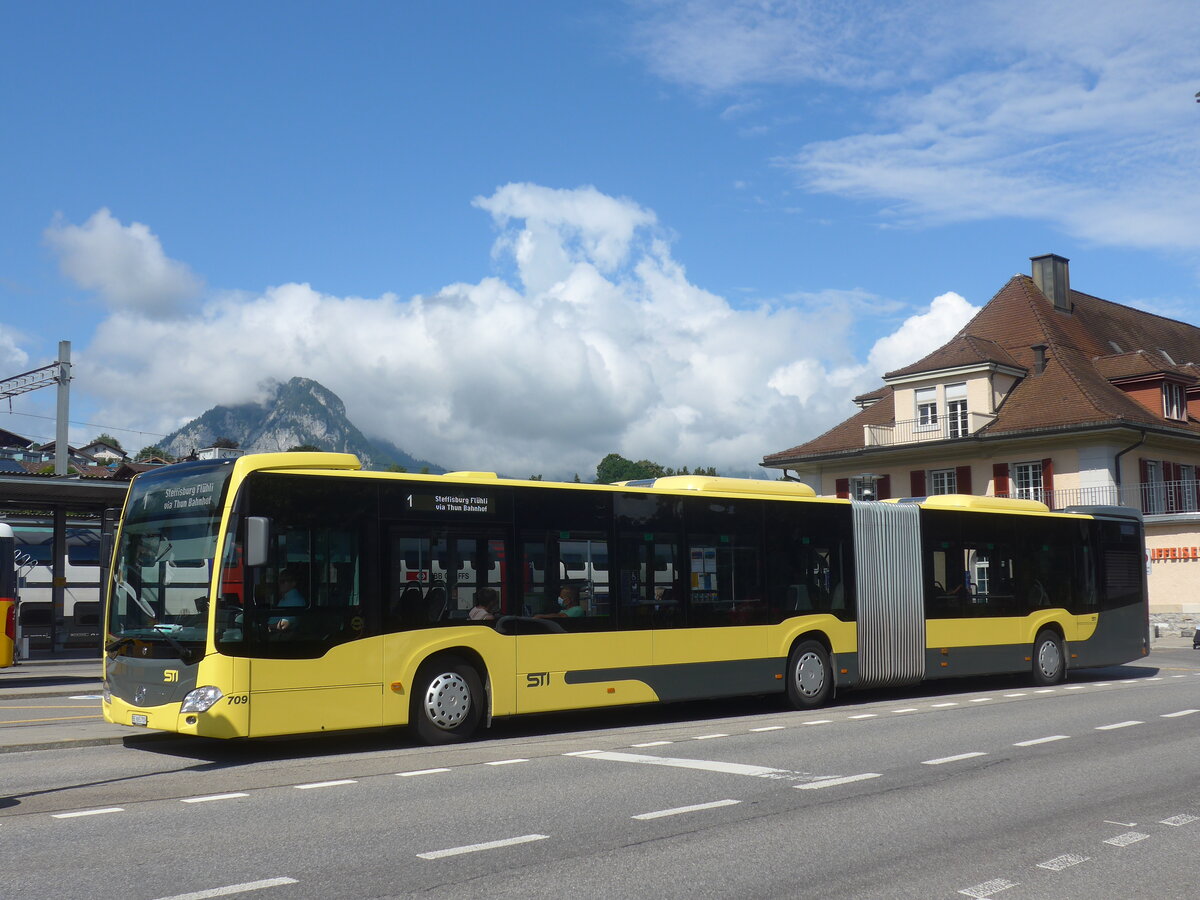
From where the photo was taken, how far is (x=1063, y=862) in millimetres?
7191

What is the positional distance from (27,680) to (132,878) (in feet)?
61.5

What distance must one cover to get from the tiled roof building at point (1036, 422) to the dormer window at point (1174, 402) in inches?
2.8

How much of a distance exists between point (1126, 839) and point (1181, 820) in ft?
3.05

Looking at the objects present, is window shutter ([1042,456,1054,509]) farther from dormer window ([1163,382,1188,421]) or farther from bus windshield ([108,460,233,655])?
bus windshield ([108,460,233,655])

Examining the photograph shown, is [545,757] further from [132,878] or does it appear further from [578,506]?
[132,878]

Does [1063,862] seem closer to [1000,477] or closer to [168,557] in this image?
[168,557]

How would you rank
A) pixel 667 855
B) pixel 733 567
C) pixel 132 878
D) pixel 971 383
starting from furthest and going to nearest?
pixel 971 383 < pixel 733 567 < pixel 667 855 < pixel 132 878

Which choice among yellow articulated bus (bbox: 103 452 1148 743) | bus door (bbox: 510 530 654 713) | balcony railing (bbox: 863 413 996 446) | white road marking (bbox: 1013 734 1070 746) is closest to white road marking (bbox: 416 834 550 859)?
yellow articulated bus (bbox: 103 452 1148 743)

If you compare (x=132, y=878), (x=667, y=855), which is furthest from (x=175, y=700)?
(x=667, y=855)

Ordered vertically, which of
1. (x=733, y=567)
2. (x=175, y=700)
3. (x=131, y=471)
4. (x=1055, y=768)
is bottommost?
(x=1055, y=768)

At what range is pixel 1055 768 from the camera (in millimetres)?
10938

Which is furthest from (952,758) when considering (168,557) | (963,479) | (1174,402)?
(1174,402)

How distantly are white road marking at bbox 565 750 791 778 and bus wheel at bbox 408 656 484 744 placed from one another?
4.81ft

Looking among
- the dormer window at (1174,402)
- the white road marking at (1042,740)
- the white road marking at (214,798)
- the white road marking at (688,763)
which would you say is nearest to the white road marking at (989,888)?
the white road marking at (688,763)
